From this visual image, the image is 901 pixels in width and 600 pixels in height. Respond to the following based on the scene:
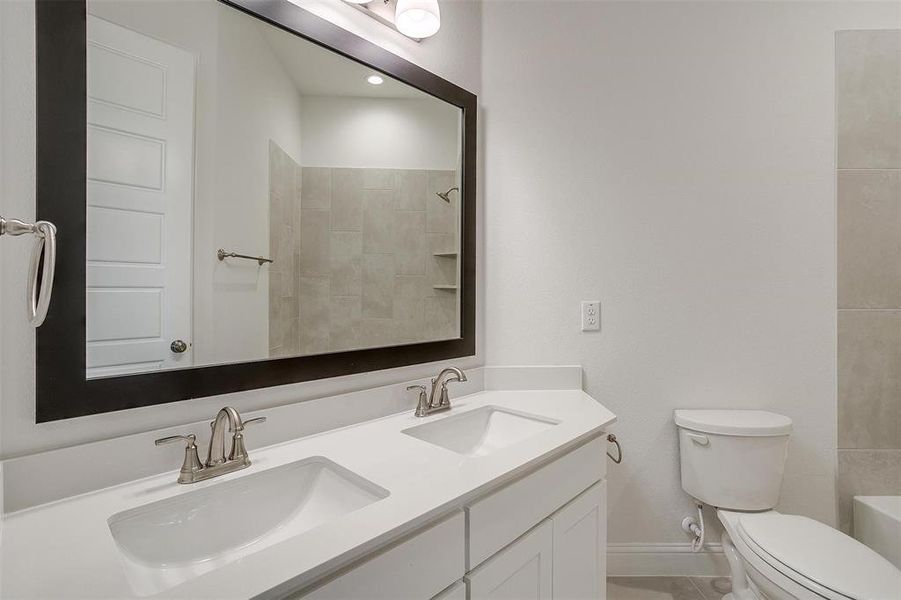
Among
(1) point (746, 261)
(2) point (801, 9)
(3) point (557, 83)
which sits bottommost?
(1) point (746, 261)

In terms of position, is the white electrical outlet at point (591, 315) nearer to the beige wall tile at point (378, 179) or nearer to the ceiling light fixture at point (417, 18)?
the beige wall tile at point (378, 179)

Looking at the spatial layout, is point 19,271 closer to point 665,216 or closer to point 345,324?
point 345,324

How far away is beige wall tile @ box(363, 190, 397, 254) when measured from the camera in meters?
1.35

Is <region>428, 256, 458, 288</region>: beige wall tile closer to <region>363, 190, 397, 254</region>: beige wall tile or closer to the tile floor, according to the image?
<region>363, 190, 397, 254</region>: beige wall tile

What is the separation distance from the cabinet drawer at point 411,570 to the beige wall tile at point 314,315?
61 cm

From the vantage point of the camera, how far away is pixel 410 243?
4.83 feet

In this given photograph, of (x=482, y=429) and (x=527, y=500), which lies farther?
(x=482, y=429)

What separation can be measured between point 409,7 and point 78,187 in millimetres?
1083

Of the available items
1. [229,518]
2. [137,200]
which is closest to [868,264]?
[229,518]

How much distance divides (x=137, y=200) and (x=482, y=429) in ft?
3.76

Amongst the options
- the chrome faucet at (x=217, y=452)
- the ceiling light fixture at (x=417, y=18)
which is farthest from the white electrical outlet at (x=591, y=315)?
the chrome faucet at (x=217, y=452)

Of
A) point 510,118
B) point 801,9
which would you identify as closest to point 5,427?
point 510,118

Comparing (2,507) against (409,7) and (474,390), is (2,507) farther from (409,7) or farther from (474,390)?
(409,7)

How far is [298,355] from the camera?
1.15 meters
